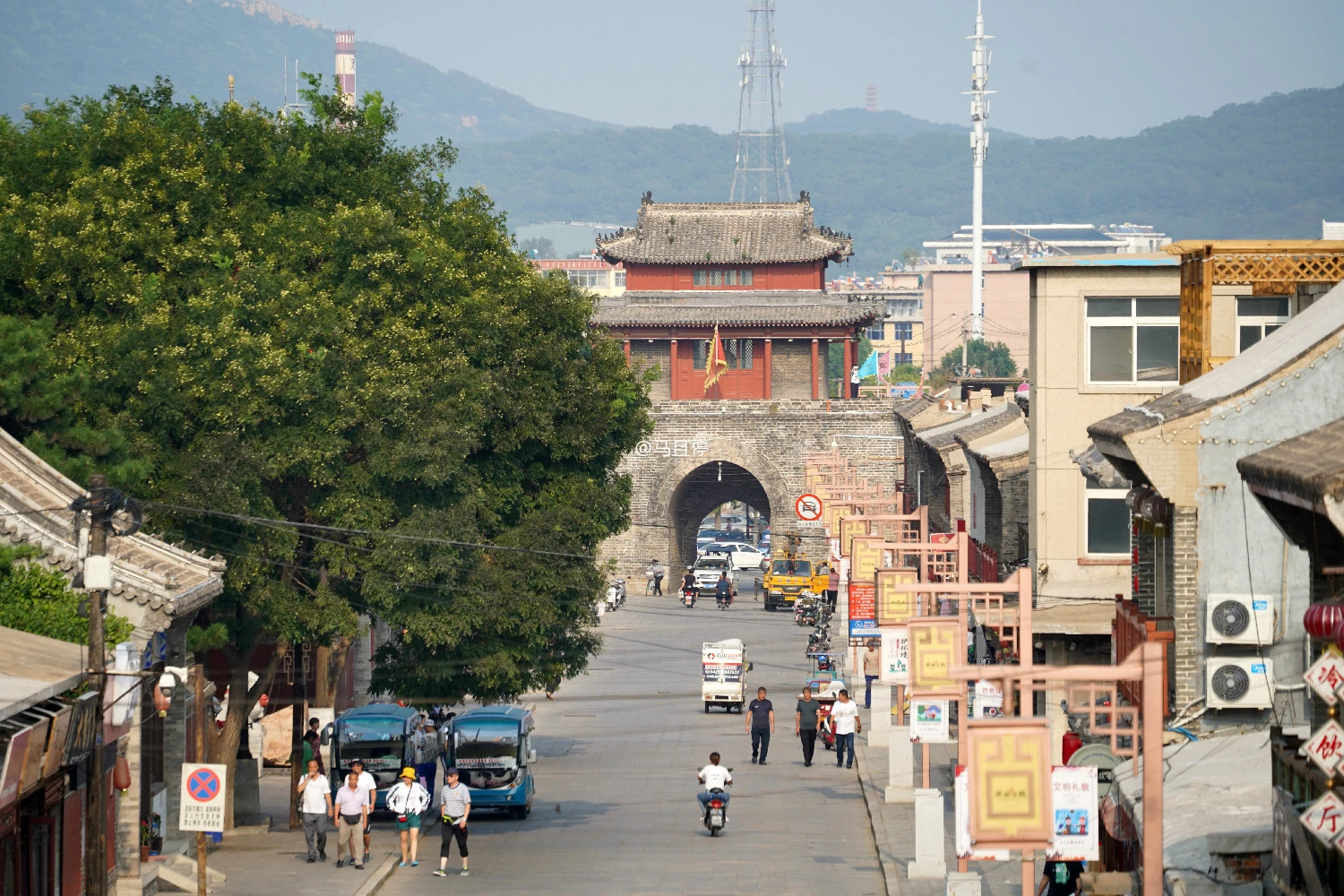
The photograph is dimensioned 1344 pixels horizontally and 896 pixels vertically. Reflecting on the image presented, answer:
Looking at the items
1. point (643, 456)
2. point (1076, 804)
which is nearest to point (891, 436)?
point (643, 456)

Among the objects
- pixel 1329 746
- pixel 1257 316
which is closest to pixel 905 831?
pixel 1257 316

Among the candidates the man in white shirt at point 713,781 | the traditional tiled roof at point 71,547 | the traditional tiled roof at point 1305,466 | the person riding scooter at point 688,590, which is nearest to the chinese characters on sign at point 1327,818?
the traditional tiled roof at point 1305,466

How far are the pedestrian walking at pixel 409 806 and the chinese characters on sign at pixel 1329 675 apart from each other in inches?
638

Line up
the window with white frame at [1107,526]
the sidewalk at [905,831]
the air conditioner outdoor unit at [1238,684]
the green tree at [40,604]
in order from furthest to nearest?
the window with white frame at [1107,526] < the sidewalk at [905,831] < the green tree at [40,604] < the air conditioner outdoor unit at [1238,684]

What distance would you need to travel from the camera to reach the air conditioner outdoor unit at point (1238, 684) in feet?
57.0

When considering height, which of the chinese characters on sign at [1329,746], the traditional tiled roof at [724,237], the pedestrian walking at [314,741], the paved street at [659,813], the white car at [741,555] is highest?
the traditional tiled roof at [724,237]

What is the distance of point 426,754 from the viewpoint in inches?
1101

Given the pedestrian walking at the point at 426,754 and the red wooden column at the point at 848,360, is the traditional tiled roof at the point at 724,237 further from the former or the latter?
the pedestrian walking at the point at 426,754

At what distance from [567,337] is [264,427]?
16.9 ft

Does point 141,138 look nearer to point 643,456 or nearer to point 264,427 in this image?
point 264,427

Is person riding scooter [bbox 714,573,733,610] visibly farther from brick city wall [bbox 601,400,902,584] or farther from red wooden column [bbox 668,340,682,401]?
red wooden column [bbox 668,340,682,401]

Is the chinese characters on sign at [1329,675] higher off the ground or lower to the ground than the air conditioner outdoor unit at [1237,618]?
higher

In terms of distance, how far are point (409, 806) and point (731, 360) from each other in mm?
51186

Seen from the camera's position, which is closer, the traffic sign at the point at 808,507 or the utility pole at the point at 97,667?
the utility pole at the point at 97,667
